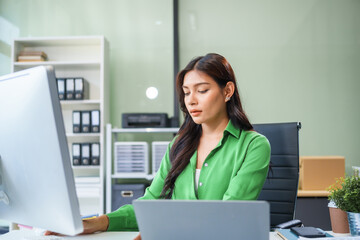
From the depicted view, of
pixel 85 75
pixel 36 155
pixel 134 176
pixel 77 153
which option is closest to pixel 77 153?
pixel 77 153

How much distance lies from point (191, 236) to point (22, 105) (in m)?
0.44

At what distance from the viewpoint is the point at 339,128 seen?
3738mm

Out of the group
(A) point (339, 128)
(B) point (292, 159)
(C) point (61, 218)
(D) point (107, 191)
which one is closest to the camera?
(C) point (61, 218)

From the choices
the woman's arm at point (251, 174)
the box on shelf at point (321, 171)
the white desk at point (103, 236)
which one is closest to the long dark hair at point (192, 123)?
the woman's arm at point (251, 174)

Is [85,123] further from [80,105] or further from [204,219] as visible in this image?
[204,219]

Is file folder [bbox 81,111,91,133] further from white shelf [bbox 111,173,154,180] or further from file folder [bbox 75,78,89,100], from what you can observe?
white shelf [bbox 111,173,154,180]

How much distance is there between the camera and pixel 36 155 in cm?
75

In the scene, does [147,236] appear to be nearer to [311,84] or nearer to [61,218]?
[61,218]

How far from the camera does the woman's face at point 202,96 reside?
1378 millimetres

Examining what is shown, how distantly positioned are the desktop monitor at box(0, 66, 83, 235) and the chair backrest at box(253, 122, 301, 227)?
1421 mm

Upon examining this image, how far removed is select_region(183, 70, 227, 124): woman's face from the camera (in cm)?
138

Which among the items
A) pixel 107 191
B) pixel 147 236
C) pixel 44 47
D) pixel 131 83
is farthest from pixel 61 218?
pixel 44 47

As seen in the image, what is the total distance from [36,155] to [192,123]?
34.6 inches

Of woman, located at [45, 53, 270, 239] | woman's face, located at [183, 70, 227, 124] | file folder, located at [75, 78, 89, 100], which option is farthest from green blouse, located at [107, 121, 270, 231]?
file folder, located at [75, 78, 89, 100]
